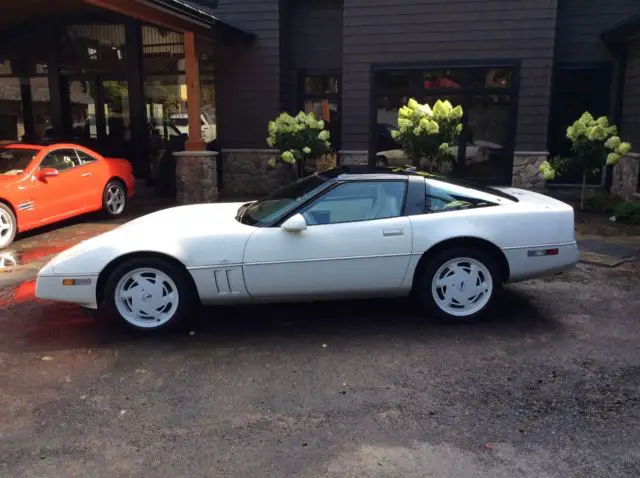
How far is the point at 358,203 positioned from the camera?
193 inches

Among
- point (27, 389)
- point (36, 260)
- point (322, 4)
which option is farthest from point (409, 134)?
point (27, 389)

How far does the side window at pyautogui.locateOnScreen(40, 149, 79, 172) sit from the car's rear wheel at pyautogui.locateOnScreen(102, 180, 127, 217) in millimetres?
773

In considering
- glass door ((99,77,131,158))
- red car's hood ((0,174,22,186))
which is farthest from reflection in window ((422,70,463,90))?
red car's hood ((0,174,22,186))

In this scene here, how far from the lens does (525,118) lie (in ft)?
38.7

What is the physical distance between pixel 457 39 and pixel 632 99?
351 cm

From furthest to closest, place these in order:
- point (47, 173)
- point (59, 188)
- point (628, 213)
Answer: point (628, 213), point (59, 188), point (47, 173)

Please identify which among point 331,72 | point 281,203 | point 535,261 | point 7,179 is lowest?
point 535,261

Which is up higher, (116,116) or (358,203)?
(116,116)

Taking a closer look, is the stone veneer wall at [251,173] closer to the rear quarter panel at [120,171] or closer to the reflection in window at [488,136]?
the rear quarter panel at [120,171]

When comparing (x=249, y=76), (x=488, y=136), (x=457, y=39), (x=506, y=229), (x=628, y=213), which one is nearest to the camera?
(x=506, y=229)

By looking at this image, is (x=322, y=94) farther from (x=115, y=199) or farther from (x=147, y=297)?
(x=147, y=297)

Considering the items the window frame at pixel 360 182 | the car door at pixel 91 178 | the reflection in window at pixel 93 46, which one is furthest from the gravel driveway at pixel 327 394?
the reflection in window at pixel 93 46

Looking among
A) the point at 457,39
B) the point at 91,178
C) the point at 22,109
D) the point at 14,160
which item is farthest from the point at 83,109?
the point at 457,39

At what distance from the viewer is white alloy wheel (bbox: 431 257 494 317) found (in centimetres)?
487
